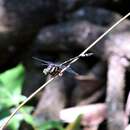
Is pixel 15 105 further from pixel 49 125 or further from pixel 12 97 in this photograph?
pixel 49 125

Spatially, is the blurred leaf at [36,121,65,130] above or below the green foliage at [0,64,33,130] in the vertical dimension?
below

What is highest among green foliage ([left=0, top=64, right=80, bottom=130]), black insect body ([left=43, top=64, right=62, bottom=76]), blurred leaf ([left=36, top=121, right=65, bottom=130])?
green foliage ([left=0, top=64, right=80, bottom=130])

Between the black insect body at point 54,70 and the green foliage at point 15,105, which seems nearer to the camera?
the black insect body at point 54,70

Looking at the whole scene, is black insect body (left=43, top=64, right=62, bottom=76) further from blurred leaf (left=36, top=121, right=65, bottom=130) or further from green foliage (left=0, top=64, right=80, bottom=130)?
blurred leaf (left=36, top=121, right=65, bottom=130)

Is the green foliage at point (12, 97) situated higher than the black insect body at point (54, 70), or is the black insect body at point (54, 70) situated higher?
the green foliage at point (12, 97)

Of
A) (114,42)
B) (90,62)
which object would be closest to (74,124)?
(114,42)

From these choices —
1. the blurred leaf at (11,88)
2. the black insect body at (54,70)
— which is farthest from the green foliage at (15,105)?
the black insect body at (54,70)

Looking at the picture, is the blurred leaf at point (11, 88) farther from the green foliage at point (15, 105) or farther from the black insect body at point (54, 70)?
the black insect body at point (54, 70)

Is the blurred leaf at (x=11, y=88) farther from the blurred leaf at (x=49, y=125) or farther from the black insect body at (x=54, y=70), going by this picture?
the black insect body at (x=54, y=70)

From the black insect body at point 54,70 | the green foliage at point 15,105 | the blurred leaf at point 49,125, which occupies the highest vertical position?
the green foliage at point 15,105

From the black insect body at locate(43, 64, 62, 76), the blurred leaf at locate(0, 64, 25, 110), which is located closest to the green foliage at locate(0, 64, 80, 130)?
the blurred leaf at locate(0, 64, 25, 110)

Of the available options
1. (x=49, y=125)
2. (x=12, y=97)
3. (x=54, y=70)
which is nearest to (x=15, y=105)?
(x=12, y=97)
